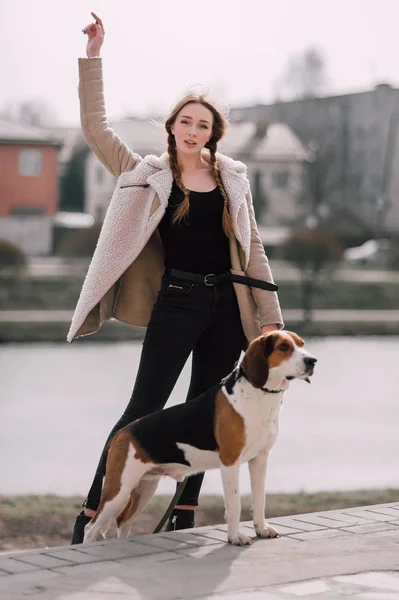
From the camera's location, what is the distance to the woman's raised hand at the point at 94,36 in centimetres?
512

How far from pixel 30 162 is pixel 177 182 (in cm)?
5480

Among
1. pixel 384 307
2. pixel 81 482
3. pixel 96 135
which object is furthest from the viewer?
pixel 384 307

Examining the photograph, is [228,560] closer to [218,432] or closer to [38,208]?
[218,432]

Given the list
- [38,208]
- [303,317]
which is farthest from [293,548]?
[38,208]

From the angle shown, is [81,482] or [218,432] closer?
[218,432]

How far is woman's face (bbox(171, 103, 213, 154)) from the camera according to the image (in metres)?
5.02

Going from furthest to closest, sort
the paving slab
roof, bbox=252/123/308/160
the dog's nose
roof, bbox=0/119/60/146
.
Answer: roof, bbox=252/123/308/160
roof, bbox=0/119/60/146
the dog's nose
the paving slab

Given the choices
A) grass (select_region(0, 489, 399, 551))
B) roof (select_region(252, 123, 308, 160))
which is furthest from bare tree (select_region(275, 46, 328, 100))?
grass (select_region(0, 489, 399, 551))

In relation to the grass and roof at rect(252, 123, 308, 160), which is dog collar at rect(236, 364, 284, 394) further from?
roof at rect(252, 123, 308, 160)

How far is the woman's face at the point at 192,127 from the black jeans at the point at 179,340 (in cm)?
52

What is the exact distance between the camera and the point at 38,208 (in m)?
58.2

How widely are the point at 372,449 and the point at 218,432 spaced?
21.6ft

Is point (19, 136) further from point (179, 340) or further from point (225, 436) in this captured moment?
point (225, 436)

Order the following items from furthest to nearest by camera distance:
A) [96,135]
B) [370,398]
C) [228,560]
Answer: [370,398] < [96,135] < [228,560]
